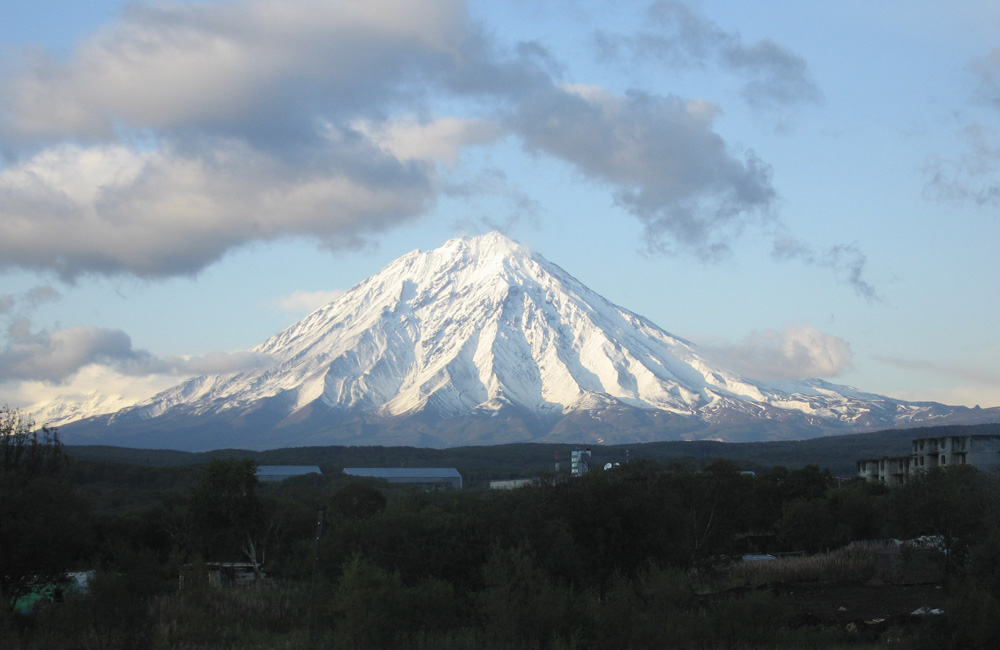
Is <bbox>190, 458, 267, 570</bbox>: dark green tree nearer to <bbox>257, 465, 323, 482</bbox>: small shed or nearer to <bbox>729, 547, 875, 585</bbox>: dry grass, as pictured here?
<bbox>729, 547, 875, 585</bbox>: dry grass

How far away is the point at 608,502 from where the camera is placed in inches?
1059

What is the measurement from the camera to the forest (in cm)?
1864

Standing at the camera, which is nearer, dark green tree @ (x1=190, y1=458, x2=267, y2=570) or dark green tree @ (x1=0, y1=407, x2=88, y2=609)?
dark green tree @ (x1=0, y1=407, x2=88, y2=609)

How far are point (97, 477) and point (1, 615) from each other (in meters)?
76.1

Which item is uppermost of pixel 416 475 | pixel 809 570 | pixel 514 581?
pixel 514 581

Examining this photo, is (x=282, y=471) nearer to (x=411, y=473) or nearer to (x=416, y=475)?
(x=416, y=475)

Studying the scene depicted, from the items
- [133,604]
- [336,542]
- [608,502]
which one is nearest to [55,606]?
[133,604]

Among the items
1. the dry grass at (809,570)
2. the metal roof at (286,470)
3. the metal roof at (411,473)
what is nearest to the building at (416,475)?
the metal roof at (411,473)

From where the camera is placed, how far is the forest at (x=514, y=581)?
18641 mm

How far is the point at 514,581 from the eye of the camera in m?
19.1

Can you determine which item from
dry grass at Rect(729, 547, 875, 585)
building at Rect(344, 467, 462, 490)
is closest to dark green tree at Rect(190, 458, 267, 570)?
dry grass at Rect(729, 547, 875, 585)

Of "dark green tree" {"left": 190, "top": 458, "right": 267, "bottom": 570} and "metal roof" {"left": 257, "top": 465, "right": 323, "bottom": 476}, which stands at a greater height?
"dark green tree" {"left": 190, "top": 458, "right": 267, "bottom": 570}

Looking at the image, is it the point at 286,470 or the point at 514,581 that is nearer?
the point at 514,581

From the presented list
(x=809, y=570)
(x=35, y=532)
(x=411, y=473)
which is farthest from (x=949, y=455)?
(x=35, y=532)
